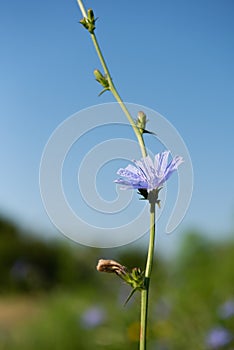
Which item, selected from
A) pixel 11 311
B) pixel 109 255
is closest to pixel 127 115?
pixel 109 255

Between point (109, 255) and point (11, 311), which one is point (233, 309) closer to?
point (109, 255)

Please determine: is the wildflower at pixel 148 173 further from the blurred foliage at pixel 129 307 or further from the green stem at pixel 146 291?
the blurred foliage at pixel 129 307

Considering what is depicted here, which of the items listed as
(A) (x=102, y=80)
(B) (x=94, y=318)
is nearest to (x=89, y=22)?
(A) (x=102, y=80)

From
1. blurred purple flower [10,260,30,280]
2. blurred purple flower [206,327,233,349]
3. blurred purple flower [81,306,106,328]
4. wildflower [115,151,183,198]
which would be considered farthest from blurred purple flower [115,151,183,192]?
blurred purple flower [10,260,30,280]

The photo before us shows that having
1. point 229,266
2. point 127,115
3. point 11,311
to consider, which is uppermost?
point 127,115

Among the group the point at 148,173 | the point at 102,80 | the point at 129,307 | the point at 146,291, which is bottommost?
the point at 129,307

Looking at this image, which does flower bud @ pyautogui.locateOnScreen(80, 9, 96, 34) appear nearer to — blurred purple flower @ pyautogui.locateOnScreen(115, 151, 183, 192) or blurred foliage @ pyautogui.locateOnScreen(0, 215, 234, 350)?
blurred purple flower @ pyautogui.locateOnScreen(115, 151, 183, 192)

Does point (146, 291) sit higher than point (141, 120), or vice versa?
point (141, 120)

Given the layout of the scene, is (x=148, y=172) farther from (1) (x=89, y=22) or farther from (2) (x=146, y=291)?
(1) (x=89, y=22)
